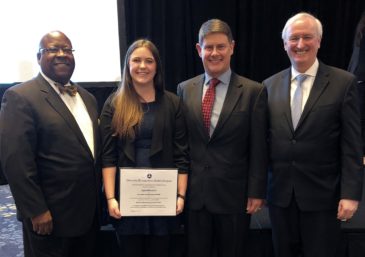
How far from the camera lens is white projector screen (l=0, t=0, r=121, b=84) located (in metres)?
3.79

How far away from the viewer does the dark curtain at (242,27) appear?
4.08 m

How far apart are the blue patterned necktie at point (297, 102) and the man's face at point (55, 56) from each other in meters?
1.23

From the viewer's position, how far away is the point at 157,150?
183cm

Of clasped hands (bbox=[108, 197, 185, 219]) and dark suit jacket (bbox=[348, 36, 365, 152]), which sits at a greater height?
dark suit jacket (bbox=[348, 36, 365, 152])

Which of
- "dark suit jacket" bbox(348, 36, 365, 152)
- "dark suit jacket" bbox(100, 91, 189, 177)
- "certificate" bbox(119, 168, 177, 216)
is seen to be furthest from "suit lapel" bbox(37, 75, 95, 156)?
"dark suit jacket" bbox(348, 36, 365, 152)

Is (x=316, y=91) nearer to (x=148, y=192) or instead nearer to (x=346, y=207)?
(x=346, y=207)

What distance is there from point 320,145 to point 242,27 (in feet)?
8.86

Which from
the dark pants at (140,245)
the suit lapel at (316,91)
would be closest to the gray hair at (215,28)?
the suit lapel at (316,91)

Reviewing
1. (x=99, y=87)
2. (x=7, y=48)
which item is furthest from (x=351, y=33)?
(x=7, y=48)

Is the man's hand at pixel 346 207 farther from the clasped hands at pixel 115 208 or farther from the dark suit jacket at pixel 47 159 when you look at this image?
the dark suit jacket at pixel 47 159

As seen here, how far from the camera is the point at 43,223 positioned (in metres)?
1.74

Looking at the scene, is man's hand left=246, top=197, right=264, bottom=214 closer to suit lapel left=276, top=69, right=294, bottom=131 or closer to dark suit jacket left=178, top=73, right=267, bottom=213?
dark suit jacket left=178, top=73, right=267, bottom=213

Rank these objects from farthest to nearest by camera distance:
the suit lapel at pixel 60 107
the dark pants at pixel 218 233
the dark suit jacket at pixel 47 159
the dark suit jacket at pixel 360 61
A: the dark suit jacket at pixel 360 61, the dark pants at pixel 218 233, the suit lapel at pixel 60 107, the dark suit jacket at pixel 47 159

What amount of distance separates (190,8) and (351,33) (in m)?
2.00
